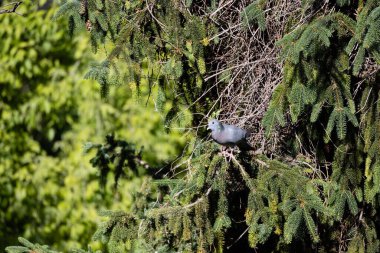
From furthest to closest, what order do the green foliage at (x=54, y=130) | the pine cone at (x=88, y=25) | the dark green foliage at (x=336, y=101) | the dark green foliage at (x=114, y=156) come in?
1. the green foliage at (x=54, y=130)
2. the dark green foliage at (x=114, y=156)
3. the pine cone at (x=88, y=25)
4. the dark green foliage at (x=336, y=101)

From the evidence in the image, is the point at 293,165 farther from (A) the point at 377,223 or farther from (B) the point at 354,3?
(B) the point at 354,3

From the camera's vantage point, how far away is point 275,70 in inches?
121

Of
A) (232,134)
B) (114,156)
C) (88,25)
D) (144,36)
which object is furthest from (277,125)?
(114,156)

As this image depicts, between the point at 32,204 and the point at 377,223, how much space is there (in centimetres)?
367

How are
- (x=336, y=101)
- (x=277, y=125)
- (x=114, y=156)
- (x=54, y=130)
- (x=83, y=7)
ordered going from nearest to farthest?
(x=336, y=101) → (x=83, y=7) → (x=277, y=125) → (x=114, y=156) → (x=54, y=130)

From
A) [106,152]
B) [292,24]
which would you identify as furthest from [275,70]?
[106,152]

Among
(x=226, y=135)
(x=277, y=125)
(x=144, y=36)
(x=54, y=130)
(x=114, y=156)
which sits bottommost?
(x=226, y=135)

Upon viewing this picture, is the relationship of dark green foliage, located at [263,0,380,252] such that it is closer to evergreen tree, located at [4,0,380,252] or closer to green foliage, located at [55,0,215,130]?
evergreen tree, located at [4,0,380,252]

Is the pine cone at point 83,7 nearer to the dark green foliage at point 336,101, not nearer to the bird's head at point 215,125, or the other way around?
the bird's head at point 215,125

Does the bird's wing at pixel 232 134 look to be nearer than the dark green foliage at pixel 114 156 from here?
Yes

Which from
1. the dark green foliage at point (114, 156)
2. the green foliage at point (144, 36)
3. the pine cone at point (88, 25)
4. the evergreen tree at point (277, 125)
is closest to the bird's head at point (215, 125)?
the evergreen tree at point (277, 125)

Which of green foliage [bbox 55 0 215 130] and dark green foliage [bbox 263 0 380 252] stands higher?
green foliage [bbox 55 0 215 130]

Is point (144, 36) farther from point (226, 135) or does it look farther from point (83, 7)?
point (226, 135)

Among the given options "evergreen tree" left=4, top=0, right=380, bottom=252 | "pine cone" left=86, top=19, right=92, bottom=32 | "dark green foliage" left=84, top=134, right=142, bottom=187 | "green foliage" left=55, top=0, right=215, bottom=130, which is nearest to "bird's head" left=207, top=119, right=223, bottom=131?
"evergreen tree" left=4, top=0, right=380, bottom=252
